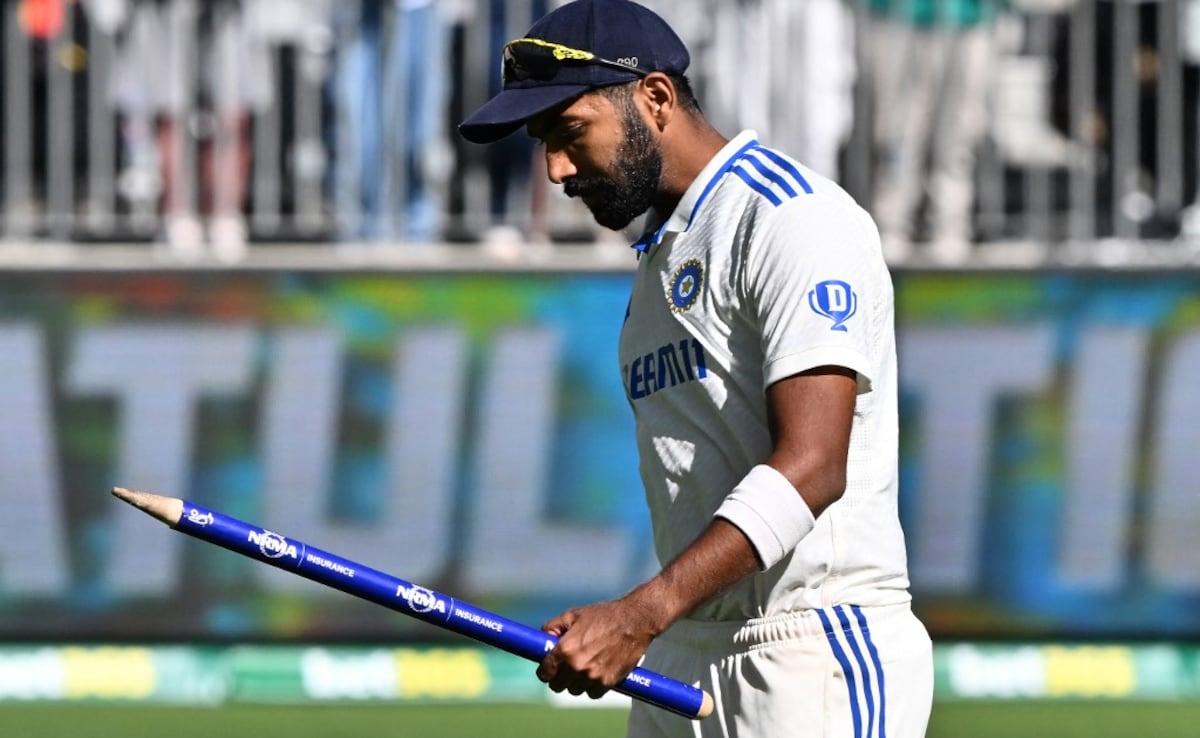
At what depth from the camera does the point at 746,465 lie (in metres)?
3.42

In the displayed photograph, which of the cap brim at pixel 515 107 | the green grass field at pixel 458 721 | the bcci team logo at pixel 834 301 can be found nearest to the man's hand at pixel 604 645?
the bcci team logo at pixel 834 301

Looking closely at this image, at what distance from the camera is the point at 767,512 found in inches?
124

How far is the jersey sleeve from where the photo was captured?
10.5 feet

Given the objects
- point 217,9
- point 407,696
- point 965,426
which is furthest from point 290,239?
point 965,426

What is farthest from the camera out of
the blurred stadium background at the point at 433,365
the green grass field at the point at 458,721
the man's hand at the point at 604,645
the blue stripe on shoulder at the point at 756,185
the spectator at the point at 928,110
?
the spectator at the point at 928,110

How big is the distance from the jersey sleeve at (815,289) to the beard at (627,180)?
0.36 meters

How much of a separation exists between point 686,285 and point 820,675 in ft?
2.37

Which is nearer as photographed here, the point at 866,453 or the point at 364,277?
the point at 866,453

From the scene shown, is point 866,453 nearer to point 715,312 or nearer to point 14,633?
point 715,312

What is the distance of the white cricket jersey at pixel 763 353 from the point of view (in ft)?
10.6

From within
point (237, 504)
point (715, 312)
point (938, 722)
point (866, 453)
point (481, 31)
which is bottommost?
point (938, 722)

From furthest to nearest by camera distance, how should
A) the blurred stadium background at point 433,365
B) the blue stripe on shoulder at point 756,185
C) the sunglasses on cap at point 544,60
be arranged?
the blurred stadium background at point 433,365 < the sunglasses on cap at point 544,60 < the blue stripe on shoulder at point 756,185

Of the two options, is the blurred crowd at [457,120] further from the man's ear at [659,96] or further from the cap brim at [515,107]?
the cap brim at [515,107]

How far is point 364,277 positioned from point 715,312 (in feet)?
15.0
